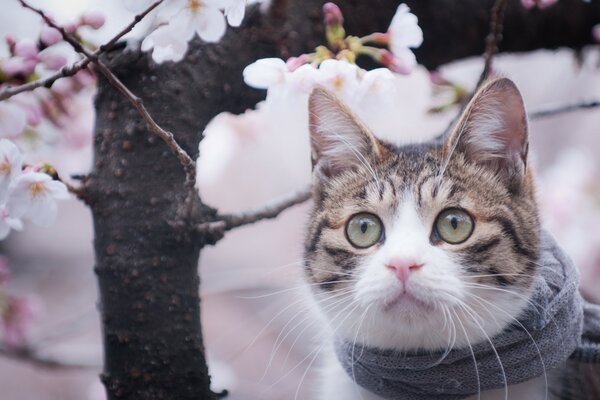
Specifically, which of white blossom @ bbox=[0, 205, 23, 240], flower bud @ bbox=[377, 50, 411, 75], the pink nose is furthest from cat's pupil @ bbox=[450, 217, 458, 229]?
white blossom @ bbox=[0, 205, 23, 240]

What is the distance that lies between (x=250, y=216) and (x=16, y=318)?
0.69 meters

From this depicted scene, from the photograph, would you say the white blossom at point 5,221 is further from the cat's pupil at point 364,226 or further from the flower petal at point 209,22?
the cat's pupil at point 364,226

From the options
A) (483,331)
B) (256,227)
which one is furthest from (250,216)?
(256,227)

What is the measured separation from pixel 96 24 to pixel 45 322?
1.85 meters

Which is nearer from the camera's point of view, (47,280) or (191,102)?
(191,102)

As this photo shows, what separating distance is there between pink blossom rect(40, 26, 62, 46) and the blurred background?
0.62 metres

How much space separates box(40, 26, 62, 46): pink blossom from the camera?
894 mm

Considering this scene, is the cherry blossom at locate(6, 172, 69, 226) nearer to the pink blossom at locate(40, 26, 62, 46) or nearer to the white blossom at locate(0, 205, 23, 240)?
the white blossom at locate(0, 205, 23, 240)

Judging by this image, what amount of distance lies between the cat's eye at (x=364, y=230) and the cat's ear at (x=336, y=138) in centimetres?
11

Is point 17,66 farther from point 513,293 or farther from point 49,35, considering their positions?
point 513,293

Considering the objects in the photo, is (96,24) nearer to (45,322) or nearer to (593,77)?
(45,322)

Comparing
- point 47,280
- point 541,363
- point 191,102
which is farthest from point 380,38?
point 47,280

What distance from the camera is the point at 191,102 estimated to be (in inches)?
38.9

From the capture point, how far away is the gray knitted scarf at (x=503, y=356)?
0.89m
